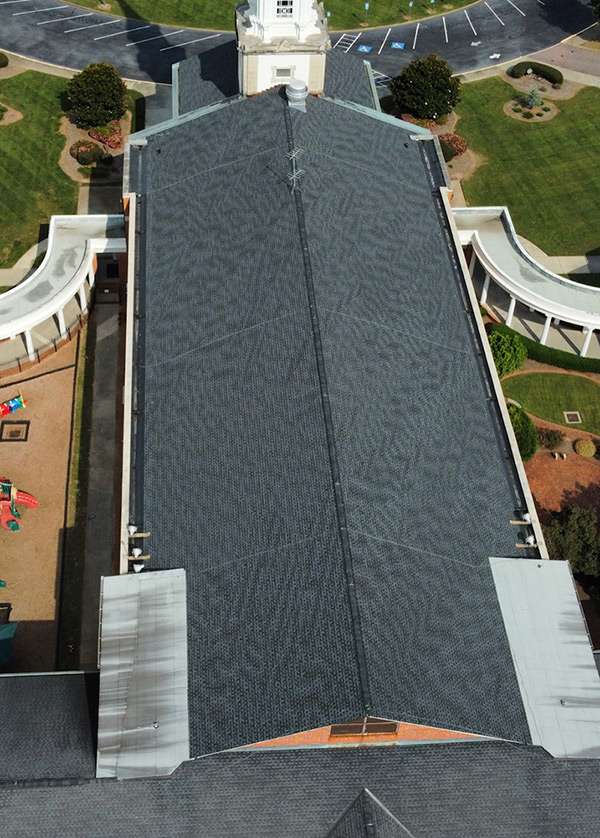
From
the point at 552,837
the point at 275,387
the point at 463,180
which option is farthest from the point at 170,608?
the point at 463,180

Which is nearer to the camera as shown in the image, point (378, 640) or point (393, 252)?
point (378, 640)

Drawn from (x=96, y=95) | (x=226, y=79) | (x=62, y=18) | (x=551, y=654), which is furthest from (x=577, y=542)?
(x=62, y=18)

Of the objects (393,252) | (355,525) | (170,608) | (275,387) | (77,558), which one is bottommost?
(77,558)

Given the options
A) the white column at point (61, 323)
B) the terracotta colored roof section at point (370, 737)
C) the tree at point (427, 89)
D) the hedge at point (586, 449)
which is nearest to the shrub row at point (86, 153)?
the white column at point (61, 323)

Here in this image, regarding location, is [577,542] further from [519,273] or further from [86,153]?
[86,153]

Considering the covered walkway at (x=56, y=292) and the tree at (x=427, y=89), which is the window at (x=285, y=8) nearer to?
the covered walkway at (x=56, y=292)

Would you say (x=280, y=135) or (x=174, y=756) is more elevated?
(x=280, y=135)

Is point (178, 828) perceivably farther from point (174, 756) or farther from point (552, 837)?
point (552, 837)

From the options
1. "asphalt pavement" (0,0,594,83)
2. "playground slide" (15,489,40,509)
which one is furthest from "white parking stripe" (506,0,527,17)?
"playground slide" (15,489,40,509)
